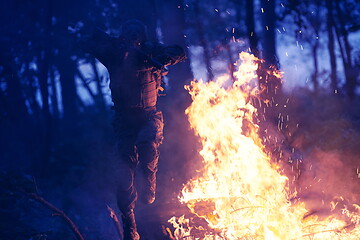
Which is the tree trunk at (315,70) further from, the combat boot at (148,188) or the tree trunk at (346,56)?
the combat boot at (148,188)

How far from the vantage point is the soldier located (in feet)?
15.0

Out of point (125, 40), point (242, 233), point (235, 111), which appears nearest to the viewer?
point (125, 40)

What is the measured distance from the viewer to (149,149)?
4.92m

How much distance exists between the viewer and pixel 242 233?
5168 millimetres

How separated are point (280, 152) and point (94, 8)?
9617 millimetres

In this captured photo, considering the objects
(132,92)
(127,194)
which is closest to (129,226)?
(127,194)

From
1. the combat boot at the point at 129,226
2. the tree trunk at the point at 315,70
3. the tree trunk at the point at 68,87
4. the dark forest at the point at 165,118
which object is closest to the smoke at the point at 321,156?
the dark forest at the point at 165,118

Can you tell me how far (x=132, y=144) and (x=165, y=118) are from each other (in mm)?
6564

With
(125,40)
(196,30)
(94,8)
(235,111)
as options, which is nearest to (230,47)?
(196,30)

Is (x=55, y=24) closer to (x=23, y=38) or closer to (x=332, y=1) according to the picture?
(x=23, y=38)

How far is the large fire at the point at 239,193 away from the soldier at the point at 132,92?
1.41 meters

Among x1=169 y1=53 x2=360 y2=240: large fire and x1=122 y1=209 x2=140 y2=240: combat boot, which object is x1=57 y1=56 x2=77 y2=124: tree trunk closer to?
x1=169 y1=53 x2=360 y2=240: large fire

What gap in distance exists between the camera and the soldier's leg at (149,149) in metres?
4.85

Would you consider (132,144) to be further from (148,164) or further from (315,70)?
(315,70)
